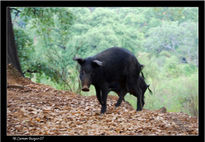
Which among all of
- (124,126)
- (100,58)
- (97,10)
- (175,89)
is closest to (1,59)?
(100,58)

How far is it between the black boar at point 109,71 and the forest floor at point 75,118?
1.95 ft

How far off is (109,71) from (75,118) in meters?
1.35

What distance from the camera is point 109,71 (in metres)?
7.43

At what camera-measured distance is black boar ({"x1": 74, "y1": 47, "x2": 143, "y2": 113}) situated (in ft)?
22.7

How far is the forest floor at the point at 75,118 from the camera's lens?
5895mm

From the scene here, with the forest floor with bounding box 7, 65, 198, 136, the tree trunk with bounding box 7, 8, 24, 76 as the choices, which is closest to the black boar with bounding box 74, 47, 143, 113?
the forest floor with bounding box 7, 65, 198, 136

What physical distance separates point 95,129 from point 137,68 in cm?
249

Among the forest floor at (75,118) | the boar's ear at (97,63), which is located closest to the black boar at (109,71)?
the boar's ear at (97,63)

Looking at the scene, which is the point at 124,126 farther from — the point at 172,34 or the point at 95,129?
the point at 172,34

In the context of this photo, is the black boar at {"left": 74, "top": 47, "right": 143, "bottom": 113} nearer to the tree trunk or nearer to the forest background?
the tree trunk

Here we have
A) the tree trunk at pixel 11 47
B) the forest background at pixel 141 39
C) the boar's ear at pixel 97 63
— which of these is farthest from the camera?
the forest background at pixel 141 39

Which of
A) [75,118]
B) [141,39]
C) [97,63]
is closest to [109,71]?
[97,63]

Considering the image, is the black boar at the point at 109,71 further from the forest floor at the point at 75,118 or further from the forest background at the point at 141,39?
the forest background at the point at 141,39

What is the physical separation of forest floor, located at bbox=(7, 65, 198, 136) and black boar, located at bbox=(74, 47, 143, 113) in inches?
23.4
